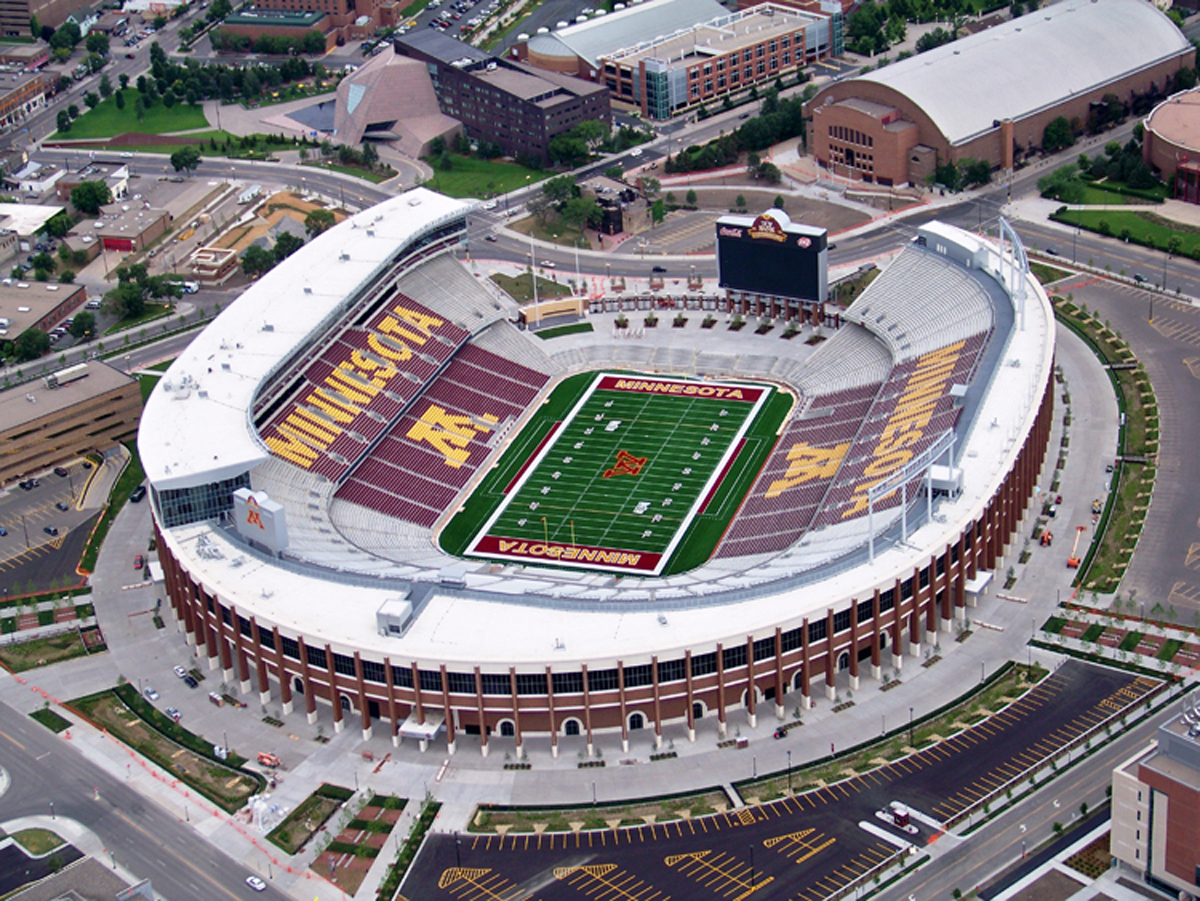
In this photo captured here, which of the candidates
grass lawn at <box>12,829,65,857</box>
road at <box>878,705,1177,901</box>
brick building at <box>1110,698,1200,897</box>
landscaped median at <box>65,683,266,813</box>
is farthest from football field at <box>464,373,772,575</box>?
brick building at <box>1110,698,1200,897</box>

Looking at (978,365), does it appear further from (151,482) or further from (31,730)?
(31,730)

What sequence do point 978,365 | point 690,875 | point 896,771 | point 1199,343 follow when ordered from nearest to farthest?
1. point 690,875
2. point 896,771
3. point 978,365
4. point 1199,343

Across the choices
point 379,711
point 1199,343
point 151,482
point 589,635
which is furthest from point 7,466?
point 1199,343

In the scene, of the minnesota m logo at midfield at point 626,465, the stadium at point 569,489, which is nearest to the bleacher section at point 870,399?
the stadium at point 569,489

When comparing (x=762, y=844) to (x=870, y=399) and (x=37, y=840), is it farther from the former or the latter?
(x=870, y=399)

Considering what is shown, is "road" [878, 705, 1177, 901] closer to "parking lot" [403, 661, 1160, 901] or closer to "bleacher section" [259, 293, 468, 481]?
"parking lot" [403, 661, 1160, 901]

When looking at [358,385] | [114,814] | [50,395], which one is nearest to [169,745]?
[114,814]
